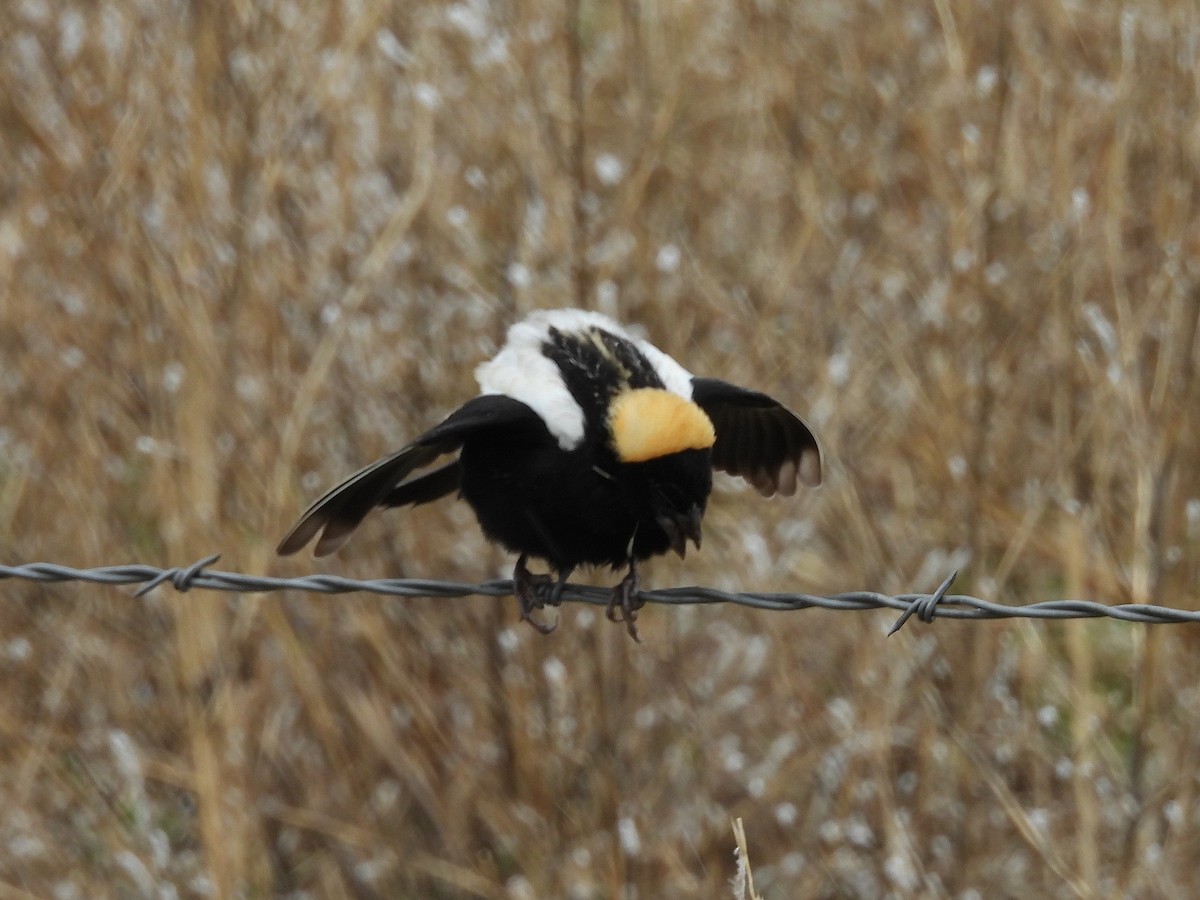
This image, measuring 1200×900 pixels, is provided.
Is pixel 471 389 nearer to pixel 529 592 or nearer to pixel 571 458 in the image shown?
pixel 529 592

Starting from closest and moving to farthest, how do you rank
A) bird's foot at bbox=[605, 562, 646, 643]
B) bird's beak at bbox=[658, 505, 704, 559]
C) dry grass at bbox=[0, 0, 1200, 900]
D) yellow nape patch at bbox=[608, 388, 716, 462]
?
yellow nape patch at bbox=[608, 388, 716, 462] < bird's beak at bbox=[658, 505, 704, 559] < bird's foot at bbox=[605, 562, 646, 643] < dry grass at bbox=[0, 0, 1200, 900]

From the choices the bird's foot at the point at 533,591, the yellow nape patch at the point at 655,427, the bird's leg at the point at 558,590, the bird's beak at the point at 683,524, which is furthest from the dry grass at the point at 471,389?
the yellow nape patch at the point at 655,427

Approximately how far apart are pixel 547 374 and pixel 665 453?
1.45 feet

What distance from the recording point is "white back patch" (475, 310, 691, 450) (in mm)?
3678

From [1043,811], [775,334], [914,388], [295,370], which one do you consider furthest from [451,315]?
[1043,811]

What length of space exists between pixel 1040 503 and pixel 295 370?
2528 millimetres

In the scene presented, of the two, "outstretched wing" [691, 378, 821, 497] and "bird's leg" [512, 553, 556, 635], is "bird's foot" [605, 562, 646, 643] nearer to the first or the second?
"bird's leg" [512, 553, 556, 635]

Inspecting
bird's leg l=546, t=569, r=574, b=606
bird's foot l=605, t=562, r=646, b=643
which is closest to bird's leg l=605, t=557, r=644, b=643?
bird's foot l=605, t=562, r=646, b=643

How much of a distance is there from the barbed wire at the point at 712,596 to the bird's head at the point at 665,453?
0.24 metres

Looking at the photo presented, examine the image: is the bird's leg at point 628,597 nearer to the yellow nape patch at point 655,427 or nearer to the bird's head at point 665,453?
the bird's head at point 665,453

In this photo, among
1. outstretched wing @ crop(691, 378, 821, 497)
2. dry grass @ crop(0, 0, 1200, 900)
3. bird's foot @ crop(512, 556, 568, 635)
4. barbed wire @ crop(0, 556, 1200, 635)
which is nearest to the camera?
barbed wire @ crop(0, 556, 1200, 635)

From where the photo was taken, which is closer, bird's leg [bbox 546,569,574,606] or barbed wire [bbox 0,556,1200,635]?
barbed wire [bbox 0,556,1200,635]

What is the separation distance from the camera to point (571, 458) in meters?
3.66

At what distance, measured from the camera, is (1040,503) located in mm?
5180
